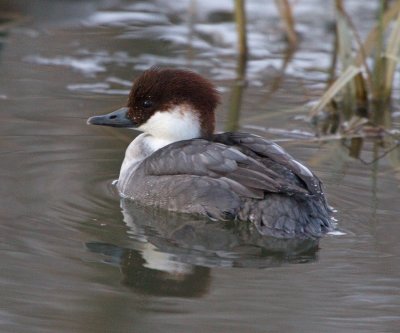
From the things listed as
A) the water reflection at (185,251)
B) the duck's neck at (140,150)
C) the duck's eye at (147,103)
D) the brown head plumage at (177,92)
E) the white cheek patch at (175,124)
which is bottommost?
the water reflection at (185,251)

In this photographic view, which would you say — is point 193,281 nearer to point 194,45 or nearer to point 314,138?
point 314,138

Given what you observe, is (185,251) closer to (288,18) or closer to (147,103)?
(147,103)

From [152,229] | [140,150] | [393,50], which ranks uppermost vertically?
[393,50]

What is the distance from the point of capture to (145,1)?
1402 centimetres

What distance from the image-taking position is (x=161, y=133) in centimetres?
757

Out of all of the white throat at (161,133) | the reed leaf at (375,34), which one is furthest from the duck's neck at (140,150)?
the reed leaf at (375,34)

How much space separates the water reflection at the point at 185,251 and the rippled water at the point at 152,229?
0.04 ft

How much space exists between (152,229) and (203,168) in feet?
1.86

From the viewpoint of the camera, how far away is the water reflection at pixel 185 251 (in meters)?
5.66

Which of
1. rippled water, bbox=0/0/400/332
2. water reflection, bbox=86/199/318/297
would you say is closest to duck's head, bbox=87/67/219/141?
rippled water, bbox=0/0/400/332

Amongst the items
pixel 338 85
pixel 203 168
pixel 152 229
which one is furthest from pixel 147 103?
pixel 338 85

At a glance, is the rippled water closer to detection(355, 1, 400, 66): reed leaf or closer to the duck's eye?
the duck's eye

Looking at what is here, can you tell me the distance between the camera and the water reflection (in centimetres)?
566

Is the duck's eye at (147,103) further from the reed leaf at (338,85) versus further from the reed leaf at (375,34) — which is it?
the reed leaf at (375,34)
